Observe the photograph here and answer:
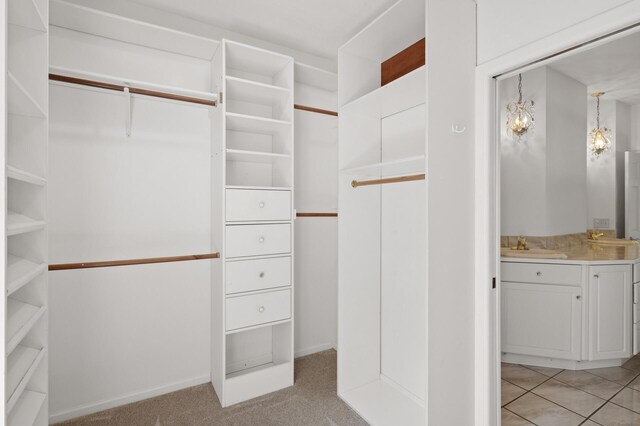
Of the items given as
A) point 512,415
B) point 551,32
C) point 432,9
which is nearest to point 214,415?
point 512,415

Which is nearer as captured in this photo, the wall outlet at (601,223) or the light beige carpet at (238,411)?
the light beige carpet at (238,411)

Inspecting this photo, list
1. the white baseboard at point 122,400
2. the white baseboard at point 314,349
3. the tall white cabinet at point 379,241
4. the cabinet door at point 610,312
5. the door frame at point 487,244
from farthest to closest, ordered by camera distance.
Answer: the white baseboard at point 314,349
the cabinet door at point 610,312
the tall white cabinet at point 379,241
the white baseboard at point 122,400
the door frame at point 487,244

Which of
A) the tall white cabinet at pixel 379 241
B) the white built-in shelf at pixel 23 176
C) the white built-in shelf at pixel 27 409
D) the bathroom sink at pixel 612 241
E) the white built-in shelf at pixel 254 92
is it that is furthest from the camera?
the bathroom sink at pixel 612 241

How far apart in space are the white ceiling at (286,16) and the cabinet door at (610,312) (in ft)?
8.35

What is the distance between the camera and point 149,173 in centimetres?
220

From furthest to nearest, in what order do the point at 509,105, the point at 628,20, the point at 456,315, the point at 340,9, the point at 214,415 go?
the point at 509,105 → the point at 340,9 → the point at 214,415 → the point at 456,315 → the point at 628,20

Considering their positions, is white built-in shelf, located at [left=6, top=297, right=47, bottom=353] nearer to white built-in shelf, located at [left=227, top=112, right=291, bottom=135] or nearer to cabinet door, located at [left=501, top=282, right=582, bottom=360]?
white built-in shelf, located at [left=227, top=112, right=291, bottom=135]

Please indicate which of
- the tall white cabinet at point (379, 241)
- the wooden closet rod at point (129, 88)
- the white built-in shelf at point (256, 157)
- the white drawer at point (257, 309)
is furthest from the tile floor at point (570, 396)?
the wooden closet rod at point (129, 88)

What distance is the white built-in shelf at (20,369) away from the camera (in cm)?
103

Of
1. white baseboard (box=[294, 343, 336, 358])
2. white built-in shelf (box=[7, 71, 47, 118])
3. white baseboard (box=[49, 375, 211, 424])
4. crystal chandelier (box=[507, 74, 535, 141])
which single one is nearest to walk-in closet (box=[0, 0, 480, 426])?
white baseboard (box=[49, 375, 211, 424])

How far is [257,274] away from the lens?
2225mm

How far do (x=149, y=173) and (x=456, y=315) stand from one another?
205cm

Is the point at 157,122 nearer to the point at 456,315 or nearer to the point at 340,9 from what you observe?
the point at 340,9

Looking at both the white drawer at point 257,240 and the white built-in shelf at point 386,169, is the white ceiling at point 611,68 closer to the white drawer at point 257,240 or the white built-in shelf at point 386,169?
the white built-in shelf at point 386,169
